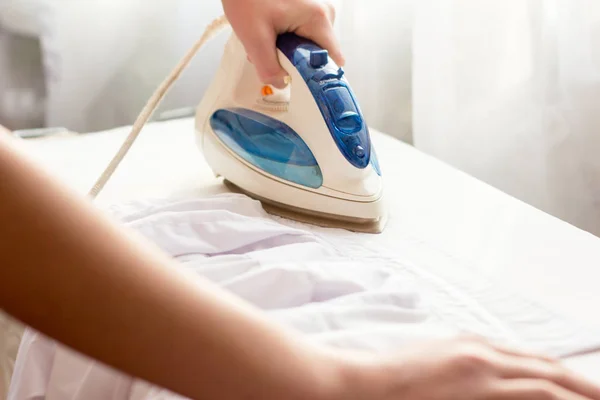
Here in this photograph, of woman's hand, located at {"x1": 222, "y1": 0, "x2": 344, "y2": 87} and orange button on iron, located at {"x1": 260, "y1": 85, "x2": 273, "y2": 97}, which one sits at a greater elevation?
woman's hand, located at {"x1": 222, "y1": 0, "x2": 344, "y2": 87}

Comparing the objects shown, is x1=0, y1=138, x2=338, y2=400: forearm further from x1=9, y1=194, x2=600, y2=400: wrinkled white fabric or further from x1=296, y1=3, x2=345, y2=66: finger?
x1=296, y1=3, x2=345, y2=66: finger

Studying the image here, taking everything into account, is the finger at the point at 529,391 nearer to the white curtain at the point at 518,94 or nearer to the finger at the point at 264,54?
the finger at the point at 264,54

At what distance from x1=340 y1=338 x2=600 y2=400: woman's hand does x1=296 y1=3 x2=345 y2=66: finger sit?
1.47 feet

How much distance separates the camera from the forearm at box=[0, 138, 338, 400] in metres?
0.30

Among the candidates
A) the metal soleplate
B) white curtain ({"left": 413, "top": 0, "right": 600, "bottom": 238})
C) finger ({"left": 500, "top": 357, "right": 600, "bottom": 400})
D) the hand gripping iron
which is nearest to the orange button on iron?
the hand gripping iron

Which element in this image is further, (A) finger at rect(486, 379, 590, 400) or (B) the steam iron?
(B) the steam iron

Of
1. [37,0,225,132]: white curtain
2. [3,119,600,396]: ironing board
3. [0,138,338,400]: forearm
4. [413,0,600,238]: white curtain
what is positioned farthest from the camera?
[37,0,225,132]: white curtain

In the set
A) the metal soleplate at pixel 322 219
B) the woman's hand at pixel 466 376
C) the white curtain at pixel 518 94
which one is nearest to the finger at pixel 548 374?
the woman's hand at pixel 466 376

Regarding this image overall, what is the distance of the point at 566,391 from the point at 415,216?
0.38 m

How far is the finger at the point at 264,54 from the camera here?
74 centimetres

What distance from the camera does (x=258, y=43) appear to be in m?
0.74

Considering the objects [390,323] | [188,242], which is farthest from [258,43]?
[390,323]

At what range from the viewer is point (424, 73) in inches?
43.4

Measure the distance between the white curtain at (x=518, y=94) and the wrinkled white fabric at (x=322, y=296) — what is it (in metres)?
0.40
